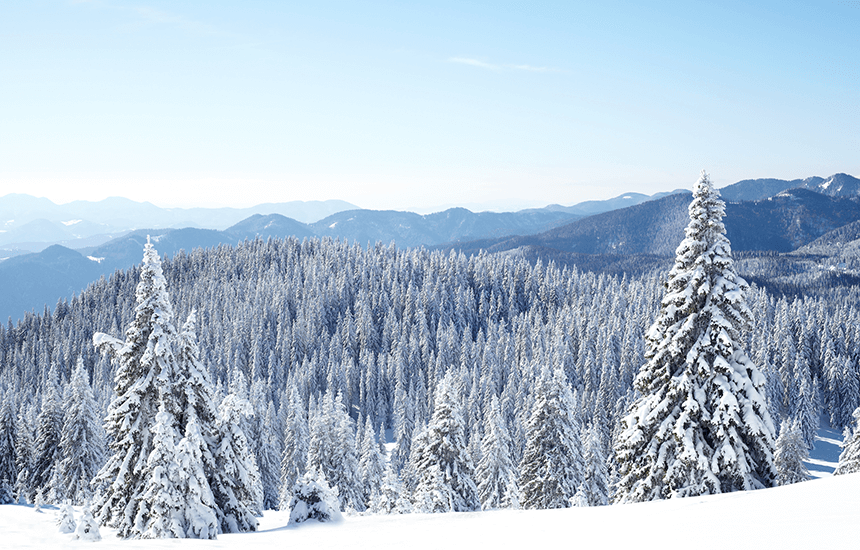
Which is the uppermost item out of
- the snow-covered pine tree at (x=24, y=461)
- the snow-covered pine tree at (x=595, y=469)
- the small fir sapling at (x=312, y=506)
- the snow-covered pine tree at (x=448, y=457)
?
the small fir sapling at (x=312, y=506)

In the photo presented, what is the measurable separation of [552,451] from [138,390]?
2468 centimetres

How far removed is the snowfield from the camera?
376 inches

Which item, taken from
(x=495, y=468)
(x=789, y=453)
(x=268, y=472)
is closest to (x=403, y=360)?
(x=268, y=472)

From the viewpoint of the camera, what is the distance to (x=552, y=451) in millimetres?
33625

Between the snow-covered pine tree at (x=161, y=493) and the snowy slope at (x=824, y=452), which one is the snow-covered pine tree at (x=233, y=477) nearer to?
the snow-covered pine tree at (x=161, y=493)

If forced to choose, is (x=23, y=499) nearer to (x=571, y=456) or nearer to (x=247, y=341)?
(x=571, y=456)

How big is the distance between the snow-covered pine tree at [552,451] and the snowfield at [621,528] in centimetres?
2068

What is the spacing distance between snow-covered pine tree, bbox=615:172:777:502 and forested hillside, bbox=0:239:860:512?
16036 millimetres

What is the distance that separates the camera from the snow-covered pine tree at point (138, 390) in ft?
57.0

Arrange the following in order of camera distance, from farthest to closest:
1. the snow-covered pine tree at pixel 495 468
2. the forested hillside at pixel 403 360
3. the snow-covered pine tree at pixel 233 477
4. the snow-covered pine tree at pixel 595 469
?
the forested hillside at pixel 403 360
the snow-covered pine tree at pixel 595 469
the snow-covered pine tree at pixel 495 468
the snow-covered pine tree at pixel 233 477

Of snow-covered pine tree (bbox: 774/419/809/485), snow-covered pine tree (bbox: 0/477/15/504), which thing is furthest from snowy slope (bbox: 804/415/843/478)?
snow-covered pine tree (bbox: 0/477/15/504)

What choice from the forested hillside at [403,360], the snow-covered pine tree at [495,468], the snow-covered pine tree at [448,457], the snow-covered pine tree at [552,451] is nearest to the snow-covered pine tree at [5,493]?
the forested hillside at [403,360]

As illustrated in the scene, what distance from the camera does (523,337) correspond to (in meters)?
134

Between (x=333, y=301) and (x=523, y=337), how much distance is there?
64.2 m
